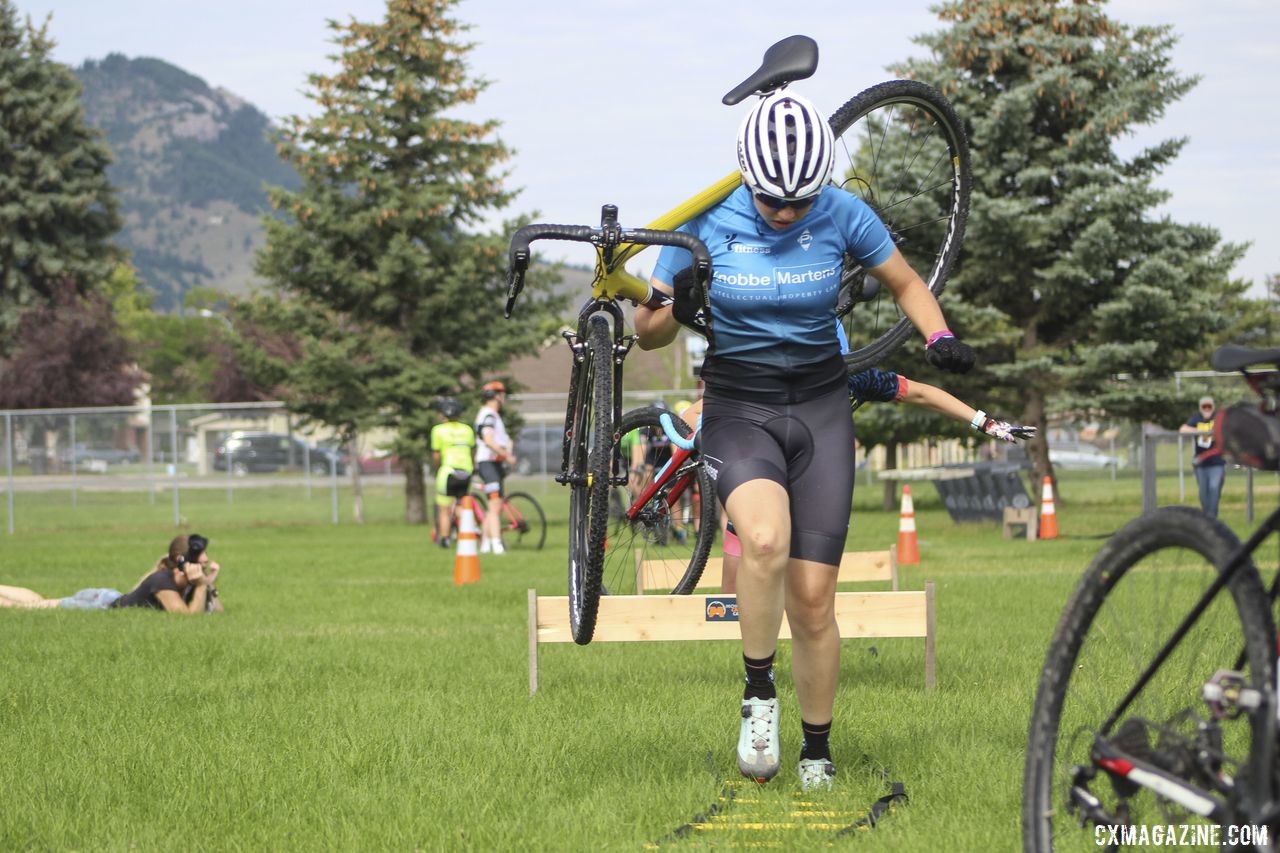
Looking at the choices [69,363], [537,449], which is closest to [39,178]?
[69,363]

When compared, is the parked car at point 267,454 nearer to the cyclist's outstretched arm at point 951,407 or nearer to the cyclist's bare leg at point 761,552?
the cyclist's outstretched arm at point 951,407

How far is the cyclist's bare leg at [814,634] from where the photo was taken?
206 inches

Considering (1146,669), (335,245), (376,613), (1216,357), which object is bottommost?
(376,613)

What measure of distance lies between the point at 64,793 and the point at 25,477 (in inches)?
1038

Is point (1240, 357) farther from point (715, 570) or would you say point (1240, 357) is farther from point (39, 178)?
point (39, 178)

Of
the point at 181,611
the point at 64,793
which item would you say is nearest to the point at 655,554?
the point at 64,793

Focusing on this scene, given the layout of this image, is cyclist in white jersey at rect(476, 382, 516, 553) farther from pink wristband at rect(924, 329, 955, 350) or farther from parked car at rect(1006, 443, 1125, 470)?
pink wristband at rect(924, 329, 955, 350)

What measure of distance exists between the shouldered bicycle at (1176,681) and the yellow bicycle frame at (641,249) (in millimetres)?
2216

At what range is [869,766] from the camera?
5.72 m

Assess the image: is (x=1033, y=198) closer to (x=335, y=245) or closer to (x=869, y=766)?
(x=335, y=245)

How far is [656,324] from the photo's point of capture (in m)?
5.50

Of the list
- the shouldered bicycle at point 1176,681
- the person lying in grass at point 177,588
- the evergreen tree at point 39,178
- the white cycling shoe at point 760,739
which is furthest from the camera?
the evergreen tree at point 39,178

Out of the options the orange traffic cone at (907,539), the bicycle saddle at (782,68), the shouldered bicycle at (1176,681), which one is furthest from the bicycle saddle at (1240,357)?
the orange traffic cone at (907,539)

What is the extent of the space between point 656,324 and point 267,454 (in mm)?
27789
